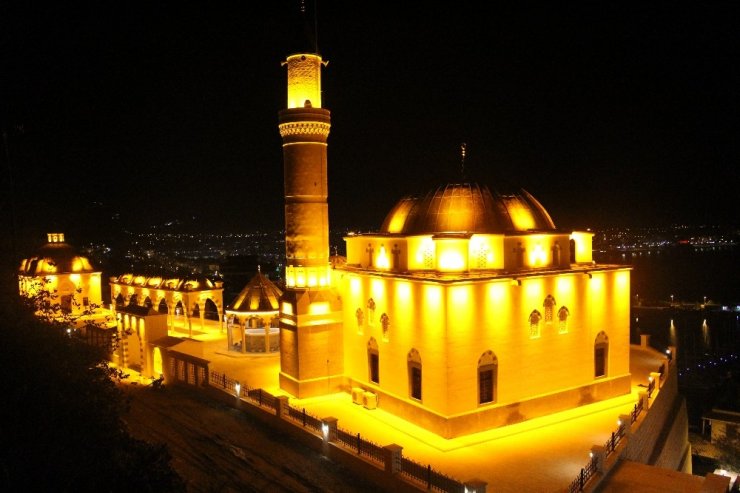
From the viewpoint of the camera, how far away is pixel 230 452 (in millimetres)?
15117

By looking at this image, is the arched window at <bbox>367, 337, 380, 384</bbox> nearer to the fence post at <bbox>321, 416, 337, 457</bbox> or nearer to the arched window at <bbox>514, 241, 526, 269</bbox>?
the fence post at <bbox>321, 416, 337, 457</bbox>

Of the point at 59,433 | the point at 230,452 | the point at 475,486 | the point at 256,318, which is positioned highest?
the point at 59,433

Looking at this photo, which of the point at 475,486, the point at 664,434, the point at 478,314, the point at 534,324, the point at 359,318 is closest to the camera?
the point at 475,486

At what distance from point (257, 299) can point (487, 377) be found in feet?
40.7

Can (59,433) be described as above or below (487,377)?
above

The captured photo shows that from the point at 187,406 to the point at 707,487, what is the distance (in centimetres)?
1464

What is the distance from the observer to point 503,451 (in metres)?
13.5

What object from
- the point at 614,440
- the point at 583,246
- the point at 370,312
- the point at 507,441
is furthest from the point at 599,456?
the point at 583,246

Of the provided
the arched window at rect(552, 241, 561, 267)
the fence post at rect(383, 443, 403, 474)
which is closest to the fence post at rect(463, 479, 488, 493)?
the fence post at rect(383, 443, 403, 474)

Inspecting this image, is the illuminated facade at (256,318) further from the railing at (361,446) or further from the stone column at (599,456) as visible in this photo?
the stone column at (599,456)

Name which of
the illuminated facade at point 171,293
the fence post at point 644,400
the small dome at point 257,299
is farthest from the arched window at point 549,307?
the illuminated facade at point 171,293

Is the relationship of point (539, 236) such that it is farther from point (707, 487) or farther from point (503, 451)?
point (707, 487)

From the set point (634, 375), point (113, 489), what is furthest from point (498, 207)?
point (113, 489)

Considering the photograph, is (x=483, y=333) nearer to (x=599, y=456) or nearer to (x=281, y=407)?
(x=599, y=456)
